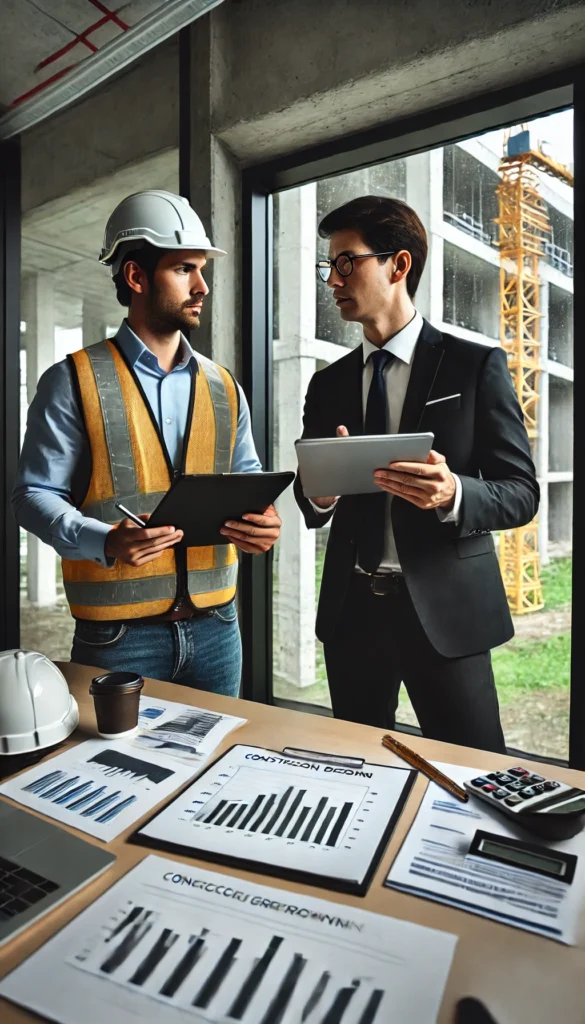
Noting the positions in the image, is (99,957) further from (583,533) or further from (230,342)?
(230,342)

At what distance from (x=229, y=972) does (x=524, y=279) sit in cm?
210

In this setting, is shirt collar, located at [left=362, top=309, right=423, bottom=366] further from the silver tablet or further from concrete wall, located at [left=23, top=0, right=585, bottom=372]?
concrete wall, located at [left=23, top=0, right=585, bottom=372]

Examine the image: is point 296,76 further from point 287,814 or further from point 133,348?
point 287,814

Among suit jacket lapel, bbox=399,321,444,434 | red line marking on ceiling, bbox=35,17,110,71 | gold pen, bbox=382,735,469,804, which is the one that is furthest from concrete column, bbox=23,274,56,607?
gold pen, bbox=382,735,469,804

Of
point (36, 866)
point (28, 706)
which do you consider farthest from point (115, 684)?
point (36, 866)

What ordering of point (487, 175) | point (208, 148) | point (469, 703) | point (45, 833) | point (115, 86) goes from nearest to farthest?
1. point (45, 833)
2. point (469, 703)
3. point (487, 175)
4. point (208, 148)
5. point (115, 86)

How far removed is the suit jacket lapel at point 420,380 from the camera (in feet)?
5.94

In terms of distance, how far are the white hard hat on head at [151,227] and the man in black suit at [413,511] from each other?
1.37 feet

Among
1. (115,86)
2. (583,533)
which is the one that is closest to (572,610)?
(583,533)

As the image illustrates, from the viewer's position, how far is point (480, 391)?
1.73m

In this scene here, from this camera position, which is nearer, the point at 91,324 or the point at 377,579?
the point at 377,579

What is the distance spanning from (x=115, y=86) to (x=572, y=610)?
3.09 metres

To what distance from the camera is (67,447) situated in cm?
176

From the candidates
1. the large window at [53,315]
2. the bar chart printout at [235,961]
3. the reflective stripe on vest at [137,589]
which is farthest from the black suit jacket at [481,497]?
the large window at [53,315]
